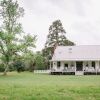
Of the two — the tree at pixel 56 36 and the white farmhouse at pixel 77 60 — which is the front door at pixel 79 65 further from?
the tree at pixel 56 36

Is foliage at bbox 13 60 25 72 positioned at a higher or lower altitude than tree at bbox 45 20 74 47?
lower

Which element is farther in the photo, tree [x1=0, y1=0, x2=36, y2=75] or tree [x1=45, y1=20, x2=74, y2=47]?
tree [x1=45, y1=20, x2=74, y2=47]

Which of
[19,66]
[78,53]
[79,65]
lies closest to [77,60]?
[79,65]

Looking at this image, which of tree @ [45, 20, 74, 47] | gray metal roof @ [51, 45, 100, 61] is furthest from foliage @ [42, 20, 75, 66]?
gray metal roof @ [51, 45, 100, 61]

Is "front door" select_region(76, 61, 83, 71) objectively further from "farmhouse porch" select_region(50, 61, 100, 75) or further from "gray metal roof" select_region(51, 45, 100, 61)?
"gray metal roof" select_region(51, 45, 100, 61)

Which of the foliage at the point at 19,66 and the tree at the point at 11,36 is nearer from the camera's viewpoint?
the tree at the point at 11,36

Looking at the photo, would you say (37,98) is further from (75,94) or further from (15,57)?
(15,57)

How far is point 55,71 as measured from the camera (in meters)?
60.6

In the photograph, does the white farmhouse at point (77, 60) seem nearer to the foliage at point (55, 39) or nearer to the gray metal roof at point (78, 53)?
the gray metal roof at point (78, 53)

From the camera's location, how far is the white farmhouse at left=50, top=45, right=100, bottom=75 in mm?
60219

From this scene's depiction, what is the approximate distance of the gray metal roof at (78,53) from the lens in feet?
204

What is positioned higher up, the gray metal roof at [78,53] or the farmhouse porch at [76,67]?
the gray metal roof at [78,53]

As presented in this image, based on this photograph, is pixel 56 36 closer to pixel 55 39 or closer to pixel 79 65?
pixel 55 39

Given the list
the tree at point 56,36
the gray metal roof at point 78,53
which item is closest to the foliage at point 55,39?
the tree at point 56,36
